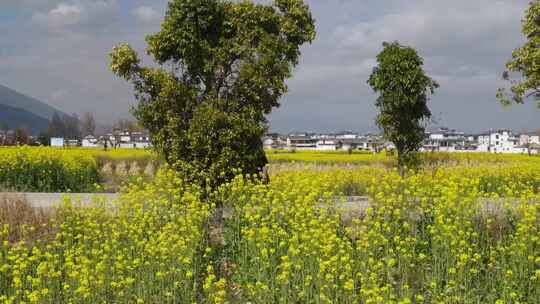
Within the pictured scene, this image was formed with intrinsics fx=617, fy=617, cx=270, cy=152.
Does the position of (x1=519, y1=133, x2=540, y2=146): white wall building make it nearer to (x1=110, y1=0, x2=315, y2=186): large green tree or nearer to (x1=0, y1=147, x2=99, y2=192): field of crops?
(x1=0, y1=147, x2=99, y2=192): field of crops

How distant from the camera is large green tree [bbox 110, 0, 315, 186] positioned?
45.6 ft

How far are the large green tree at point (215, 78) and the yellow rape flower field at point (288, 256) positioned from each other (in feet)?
5.43

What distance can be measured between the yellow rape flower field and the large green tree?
1.65m

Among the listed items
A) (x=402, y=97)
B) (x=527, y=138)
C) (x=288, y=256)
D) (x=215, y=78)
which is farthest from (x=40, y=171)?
(x=527, y=138)

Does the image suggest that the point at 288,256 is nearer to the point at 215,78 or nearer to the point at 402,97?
the point at 215,78

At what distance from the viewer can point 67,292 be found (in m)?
8.28

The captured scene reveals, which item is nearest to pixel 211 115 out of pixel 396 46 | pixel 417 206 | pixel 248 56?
pixel 248 56

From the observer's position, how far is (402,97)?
773 inches

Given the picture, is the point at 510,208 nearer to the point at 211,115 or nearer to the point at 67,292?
the point at 211,115

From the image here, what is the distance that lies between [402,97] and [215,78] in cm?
727

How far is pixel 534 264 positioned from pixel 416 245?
1.82m

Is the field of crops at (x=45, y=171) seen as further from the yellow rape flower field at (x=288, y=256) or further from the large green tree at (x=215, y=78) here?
the yellow rape flower field at (x=288, y=256)

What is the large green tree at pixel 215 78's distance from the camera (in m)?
13.9

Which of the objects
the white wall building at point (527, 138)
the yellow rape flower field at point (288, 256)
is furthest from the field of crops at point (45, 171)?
the white wall building at point (527, 138)
